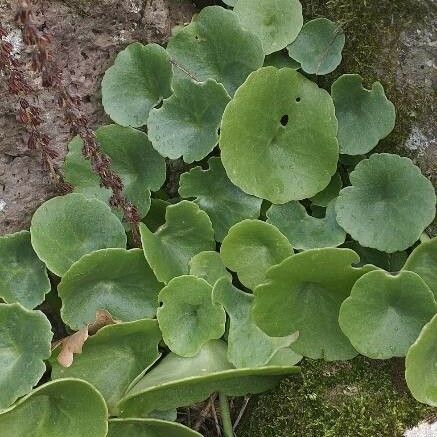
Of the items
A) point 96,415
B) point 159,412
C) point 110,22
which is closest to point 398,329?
point 159,412

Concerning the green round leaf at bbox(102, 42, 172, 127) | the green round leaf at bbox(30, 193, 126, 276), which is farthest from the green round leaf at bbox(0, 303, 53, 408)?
the green round leaf at bbox(102, 42, 172, 127)

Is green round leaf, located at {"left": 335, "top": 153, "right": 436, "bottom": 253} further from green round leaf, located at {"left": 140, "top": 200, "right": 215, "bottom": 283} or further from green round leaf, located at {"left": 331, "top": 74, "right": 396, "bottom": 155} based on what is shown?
green round leaf, located at {"left": 140, "top": 200, "right": 215, "bottom": 283}

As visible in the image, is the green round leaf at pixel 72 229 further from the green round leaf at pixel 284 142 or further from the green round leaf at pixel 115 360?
the green round leaf at pixel 284 142

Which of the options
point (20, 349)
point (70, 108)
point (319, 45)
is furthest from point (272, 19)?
point (20, 349)

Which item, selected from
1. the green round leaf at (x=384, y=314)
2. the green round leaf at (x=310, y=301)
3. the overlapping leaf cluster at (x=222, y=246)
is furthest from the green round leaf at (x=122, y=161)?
the green round leaf at (x=384, y=314)

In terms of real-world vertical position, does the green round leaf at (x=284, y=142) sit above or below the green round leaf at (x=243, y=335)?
above

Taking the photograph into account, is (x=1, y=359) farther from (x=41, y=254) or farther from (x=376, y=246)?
(x=376, y=246)
